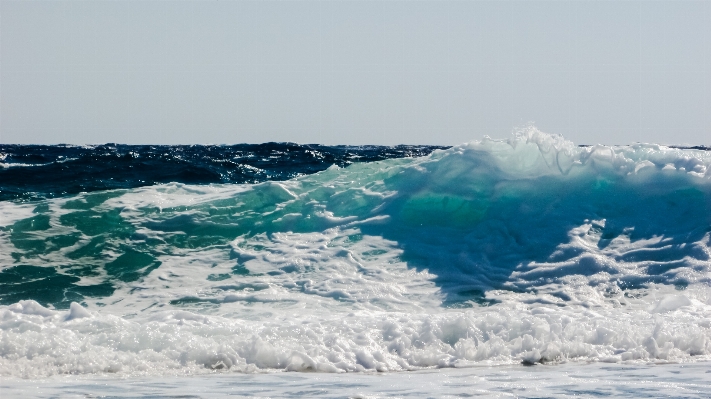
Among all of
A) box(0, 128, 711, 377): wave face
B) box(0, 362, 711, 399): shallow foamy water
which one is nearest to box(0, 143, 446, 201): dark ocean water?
box(0, 128, 711, 377): wave face

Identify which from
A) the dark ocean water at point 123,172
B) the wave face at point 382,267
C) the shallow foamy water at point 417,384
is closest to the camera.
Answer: the shallow foamy water at point 417,384

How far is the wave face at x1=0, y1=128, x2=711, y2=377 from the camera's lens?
630 centimetres

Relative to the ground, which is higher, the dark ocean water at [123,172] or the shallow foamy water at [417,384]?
the dark ocean water at [123,172]

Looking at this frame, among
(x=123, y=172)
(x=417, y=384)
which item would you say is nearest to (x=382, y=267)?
(x=417, y=384)

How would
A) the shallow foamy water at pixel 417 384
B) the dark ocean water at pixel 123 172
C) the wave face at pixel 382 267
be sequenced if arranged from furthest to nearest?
1. the dark ocean water at pixel 123 172
2. the wave face at pixel 382 267
3. the shallow foamy water at pixel 417 384

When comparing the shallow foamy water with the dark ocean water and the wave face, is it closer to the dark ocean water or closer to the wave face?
the wave face

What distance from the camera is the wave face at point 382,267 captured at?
20.7ft

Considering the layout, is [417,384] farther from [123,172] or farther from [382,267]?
[123,172]

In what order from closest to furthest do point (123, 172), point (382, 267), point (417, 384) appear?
point (417, 384), point (382, 267), point (123, 172)

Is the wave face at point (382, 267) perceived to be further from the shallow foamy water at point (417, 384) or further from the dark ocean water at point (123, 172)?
the dark ocean water at point (123, 172)

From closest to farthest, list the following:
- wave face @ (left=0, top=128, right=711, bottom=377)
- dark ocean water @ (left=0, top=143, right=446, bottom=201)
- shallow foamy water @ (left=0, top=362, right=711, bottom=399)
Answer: shallow foamy water @ (left=0, top=362, right=711, bottom=399)
wave face @ (left=0, top=128, right=711, bottom=377)
dark ocean water @ (left=0, top=143, right=446, bottom=201)

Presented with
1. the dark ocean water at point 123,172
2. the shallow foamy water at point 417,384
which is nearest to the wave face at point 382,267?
the shallow foamy water at point 417,384

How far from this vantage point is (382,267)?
354 inches

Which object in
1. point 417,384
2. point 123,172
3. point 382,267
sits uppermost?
point 123,172
